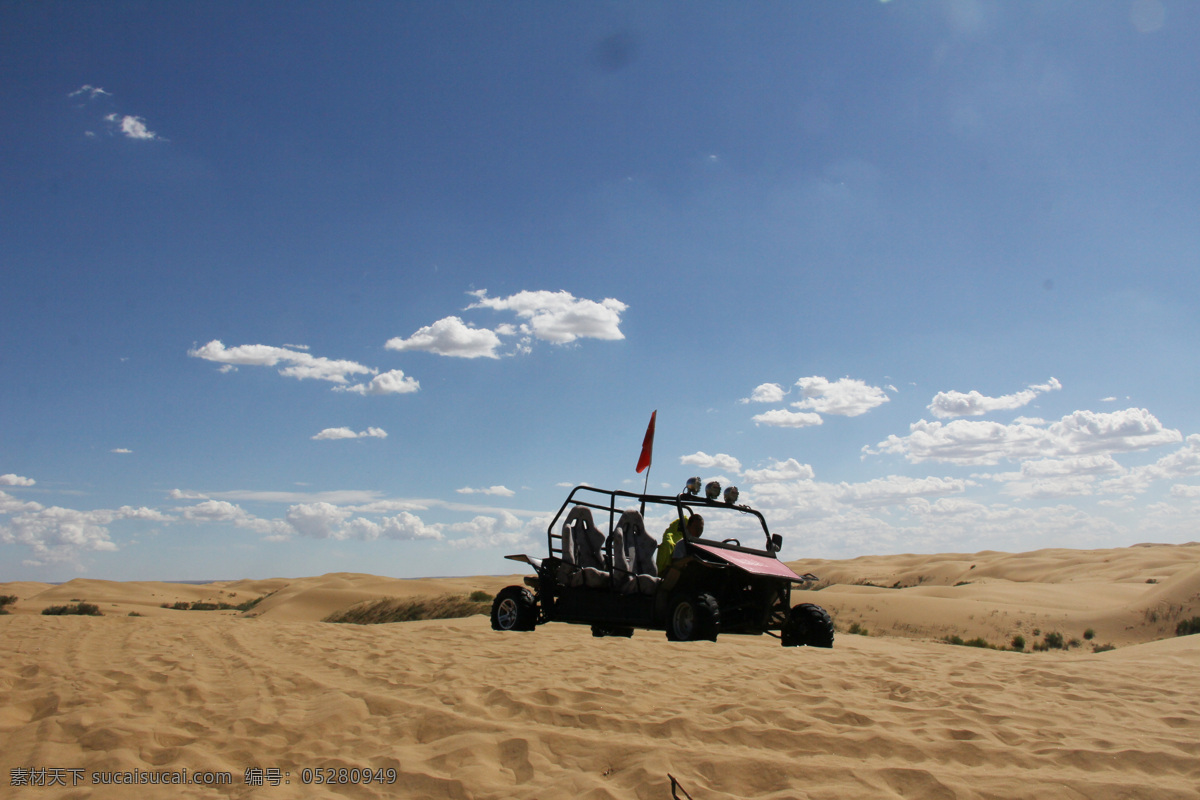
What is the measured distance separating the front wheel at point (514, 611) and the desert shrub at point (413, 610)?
8.20 meters

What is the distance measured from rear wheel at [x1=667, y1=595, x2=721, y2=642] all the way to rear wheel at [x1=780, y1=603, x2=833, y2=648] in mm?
1179

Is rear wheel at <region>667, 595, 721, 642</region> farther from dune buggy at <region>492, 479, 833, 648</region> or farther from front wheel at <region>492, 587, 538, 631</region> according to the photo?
front wheel at <region>492, 587, 538, 631</region>

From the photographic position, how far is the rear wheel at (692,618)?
7551 millimetres

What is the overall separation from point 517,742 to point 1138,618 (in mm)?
17862

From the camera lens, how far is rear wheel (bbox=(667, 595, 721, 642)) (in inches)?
297

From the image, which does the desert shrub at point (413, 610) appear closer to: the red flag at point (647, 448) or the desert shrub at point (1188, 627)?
the red flag at point (647, 448)

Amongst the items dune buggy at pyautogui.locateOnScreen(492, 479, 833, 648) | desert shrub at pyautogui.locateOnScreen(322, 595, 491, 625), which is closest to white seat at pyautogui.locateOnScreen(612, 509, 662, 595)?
dune buggy at pyautogui.locateOnScreen(492, 479, 833, 648)

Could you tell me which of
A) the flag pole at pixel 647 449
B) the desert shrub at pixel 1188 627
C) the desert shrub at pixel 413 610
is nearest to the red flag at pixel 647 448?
the flag pole at pixel 647 449

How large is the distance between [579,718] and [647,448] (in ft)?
18.6

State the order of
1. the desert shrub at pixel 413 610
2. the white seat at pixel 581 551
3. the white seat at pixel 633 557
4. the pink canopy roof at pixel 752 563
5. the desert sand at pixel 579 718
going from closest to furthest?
the desert sand at pixel 579 718 → the pink canopy roof at pixel 752 563 → the white seat at pixel 633 557 → the white seat at pixel 581 551 → the desert shrub at pixel 413 610

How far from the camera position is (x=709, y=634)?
7504 millimetres

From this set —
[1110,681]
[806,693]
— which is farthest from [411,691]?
[1110,681]

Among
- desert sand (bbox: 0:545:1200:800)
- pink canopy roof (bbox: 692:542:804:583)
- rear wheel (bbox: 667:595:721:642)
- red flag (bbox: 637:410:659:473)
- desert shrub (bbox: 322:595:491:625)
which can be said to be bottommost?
desert shrub (bbox: 322:595:491:625)

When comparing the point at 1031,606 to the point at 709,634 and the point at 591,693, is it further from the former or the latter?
the point at 591,693
